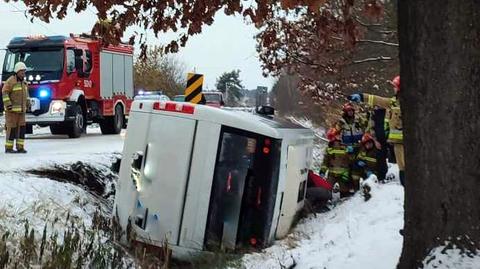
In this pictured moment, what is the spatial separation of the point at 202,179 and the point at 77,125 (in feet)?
38.3

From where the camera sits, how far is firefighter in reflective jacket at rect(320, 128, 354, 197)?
9.94 meters

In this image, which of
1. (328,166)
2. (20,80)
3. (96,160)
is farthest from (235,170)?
(20,80)

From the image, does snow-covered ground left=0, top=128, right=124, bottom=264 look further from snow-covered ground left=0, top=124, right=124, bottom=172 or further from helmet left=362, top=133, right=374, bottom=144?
helmet left=362, top=133, right=374, bottom=144

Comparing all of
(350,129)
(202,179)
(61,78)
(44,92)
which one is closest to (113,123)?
(61,78)

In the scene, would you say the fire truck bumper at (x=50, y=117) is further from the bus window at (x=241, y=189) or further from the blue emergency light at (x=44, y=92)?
the bus window at (x=241, y=189)

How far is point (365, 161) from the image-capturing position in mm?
9891

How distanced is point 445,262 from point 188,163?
3326 millimetres

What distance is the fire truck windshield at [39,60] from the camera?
1711cm

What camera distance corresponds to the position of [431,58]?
3.70 meters

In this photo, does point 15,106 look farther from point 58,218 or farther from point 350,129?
point 350,129

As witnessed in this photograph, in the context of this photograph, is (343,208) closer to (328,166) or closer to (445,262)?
(328,166)

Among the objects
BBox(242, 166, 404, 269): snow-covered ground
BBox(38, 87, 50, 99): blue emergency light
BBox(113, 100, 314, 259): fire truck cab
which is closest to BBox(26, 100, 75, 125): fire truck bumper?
BBox(38, 87, 50, 99): blue emergency light

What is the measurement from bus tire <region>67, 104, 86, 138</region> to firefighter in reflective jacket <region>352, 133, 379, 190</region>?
372 inches

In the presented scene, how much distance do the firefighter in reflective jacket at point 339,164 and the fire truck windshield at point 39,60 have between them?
360 inches
